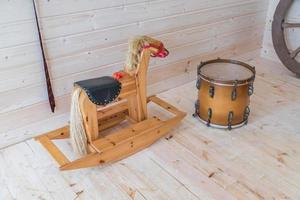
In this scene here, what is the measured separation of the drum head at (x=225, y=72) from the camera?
2.17 meters

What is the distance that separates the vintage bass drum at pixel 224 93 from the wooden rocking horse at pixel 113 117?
0.66 ft

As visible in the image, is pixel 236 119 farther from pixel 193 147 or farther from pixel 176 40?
pixel 176 40

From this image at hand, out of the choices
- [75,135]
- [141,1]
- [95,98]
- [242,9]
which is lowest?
[75,135]

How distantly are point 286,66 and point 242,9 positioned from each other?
70 cm

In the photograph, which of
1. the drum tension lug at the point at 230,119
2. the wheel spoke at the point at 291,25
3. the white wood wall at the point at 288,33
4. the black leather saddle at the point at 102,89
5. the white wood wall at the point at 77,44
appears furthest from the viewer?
the white wood wall at the point at 288,33

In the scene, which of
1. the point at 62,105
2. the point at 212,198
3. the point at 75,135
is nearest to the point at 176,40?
the point at 62,105

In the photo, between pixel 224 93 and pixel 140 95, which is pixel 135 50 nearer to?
pixel 140 95

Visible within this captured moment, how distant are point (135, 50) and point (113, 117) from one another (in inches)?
21.0

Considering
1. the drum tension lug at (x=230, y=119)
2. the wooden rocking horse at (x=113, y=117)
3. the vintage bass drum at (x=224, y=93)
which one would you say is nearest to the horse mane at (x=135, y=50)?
the wooden rocking horse at (x=113, y=117)

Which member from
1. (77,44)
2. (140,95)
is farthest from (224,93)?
(77,44)

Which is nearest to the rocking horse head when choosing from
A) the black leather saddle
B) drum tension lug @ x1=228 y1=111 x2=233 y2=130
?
the black leather saddle

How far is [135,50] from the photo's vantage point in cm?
192

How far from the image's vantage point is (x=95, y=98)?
5.52ft

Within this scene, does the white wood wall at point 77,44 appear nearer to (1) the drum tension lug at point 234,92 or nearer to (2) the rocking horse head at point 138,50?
(2) the rocking horse head at point 138,50
